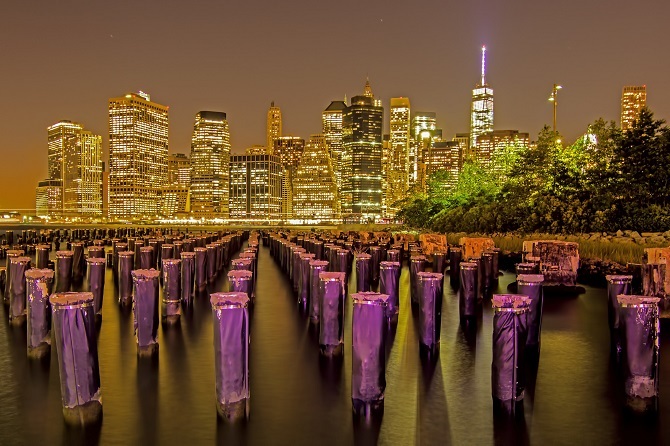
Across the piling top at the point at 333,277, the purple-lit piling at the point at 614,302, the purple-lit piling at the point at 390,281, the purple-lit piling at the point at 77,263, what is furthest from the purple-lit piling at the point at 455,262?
the purple-lit piling at the point at 77,263

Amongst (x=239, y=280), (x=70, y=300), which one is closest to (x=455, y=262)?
(x=239, y=280)

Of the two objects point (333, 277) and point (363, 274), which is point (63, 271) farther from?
point (333, 277)

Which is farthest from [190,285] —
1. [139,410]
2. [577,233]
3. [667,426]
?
[577,233]

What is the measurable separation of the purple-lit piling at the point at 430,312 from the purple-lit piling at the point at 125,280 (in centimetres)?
673

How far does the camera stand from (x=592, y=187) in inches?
909

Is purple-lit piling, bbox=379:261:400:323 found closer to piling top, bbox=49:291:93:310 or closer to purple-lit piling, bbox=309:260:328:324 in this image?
purple-lit piling, bbox=309:260:328:324

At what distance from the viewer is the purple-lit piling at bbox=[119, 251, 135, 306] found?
40.3ft

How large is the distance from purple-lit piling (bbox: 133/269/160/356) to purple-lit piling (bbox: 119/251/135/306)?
14.3ft

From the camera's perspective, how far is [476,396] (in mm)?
6273

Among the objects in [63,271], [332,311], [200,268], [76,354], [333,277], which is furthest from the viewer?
[200,268]

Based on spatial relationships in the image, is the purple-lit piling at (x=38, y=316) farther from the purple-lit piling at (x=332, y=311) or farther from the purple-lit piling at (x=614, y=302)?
the purple-lit piling at (x=614, y=302)

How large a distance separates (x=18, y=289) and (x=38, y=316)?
314 centimetres

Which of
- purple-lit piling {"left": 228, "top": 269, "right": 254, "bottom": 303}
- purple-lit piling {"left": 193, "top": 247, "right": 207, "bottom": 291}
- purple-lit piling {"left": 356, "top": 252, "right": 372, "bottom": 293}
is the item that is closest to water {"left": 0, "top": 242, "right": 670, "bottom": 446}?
purple-lit piling {"left": 228, "top": 269, "right": 254, "bottom": 303}

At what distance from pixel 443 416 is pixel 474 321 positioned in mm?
5132
